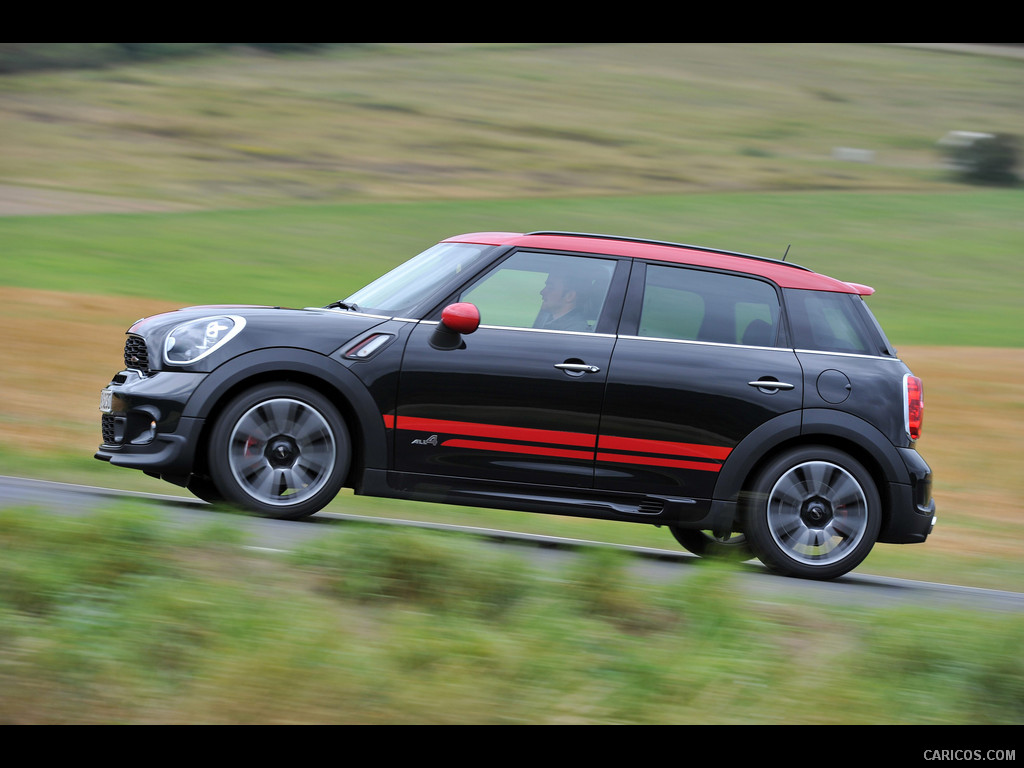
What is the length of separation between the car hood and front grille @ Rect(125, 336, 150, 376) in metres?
0.04

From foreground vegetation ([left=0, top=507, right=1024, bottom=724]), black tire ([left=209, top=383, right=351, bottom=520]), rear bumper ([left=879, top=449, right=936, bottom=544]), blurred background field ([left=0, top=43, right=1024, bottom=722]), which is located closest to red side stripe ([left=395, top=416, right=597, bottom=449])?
black tire ([left=209, top=383, right=351, bottom=520])

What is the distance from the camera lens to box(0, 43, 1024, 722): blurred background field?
10289 mm

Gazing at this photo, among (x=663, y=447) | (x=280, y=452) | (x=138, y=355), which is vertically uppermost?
(x=138, y=355)

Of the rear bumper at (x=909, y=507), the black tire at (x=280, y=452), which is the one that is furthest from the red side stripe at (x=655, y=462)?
the black tire at (x=280, y=452)

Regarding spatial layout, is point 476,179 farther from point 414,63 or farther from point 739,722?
point 739,722

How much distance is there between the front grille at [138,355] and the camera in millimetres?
6703

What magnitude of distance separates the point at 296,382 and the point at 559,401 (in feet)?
4.44

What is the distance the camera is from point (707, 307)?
7059 mm

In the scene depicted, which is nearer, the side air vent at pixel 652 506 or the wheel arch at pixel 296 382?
the wheel arch at pixel 296 382

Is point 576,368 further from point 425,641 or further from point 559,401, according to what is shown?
point 425,641

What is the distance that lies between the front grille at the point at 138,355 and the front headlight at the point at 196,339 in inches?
5.7

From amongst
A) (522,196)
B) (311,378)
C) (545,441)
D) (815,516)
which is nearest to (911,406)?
Answer: (815,516)

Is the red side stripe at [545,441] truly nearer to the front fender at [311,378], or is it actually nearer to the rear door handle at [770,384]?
the front fender at [311,378]

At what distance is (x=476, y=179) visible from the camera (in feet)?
111
